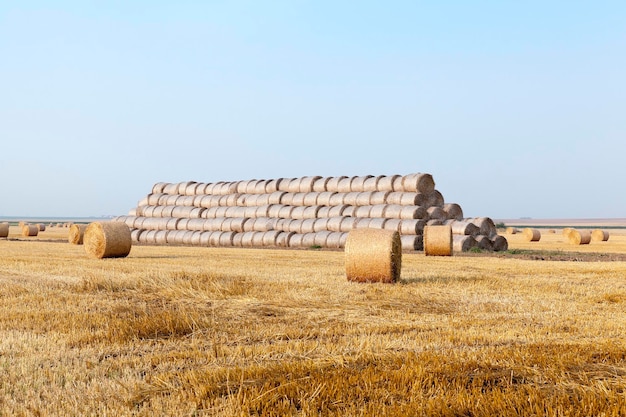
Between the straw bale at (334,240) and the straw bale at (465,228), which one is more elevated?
the straw bale at (465,228)

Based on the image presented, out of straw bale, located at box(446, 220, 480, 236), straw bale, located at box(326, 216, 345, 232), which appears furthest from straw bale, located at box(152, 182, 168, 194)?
straw bale, located at box(446, 220, 480, 236)

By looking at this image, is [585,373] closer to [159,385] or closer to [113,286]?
[159,385]

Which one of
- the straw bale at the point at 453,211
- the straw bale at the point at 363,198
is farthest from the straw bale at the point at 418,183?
the straw bale at the point at 363,198

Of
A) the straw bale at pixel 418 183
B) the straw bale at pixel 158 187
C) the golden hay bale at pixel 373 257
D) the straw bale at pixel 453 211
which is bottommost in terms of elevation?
the golden hay bale at pixel 373 257

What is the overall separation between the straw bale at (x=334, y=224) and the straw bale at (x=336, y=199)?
107cm

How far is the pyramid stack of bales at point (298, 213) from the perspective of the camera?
28844 mm

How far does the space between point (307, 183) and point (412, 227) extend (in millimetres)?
7740

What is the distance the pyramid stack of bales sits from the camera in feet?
94.6

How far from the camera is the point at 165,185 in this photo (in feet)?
136

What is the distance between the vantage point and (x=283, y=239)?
1280 inches

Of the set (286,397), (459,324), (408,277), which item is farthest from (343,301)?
(286,397)

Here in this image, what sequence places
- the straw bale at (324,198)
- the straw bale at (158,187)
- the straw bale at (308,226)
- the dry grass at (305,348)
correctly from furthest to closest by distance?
the straw bale at (158,187) → the straw bale at (324,198) → the straw bale at (308,226) → the dry grass at (305,348)

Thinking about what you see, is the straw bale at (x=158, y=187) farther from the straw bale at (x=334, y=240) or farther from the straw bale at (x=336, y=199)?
the straw bale at (x=334, y=240)

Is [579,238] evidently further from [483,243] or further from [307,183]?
[307,183]
